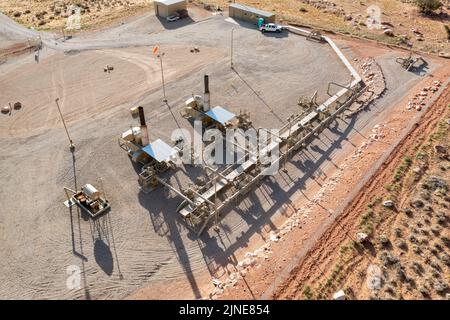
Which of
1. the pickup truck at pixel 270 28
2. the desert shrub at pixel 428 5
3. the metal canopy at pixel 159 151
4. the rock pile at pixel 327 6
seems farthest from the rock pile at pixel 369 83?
the desert shrub at pixel 428 5

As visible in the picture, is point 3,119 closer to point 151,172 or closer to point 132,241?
point 151,172

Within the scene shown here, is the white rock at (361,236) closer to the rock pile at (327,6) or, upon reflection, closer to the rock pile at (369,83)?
the rock pile at (369,83)

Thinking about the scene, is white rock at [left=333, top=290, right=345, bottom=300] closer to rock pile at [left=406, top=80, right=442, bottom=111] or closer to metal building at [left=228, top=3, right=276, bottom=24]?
rock pile at [left=406, top=80, right=442, bottom=111]

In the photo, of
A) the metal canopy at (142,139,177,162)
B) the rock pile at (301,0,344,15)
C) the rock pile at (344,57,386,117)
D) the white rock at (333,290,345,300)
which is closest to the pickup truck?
the rock pile at (344,57,386,117)

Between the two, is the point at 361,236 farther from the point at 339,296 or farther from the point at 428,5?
the point at 428,5

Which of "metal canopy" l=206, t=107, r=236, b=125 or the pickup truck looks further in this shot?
the pickup truck

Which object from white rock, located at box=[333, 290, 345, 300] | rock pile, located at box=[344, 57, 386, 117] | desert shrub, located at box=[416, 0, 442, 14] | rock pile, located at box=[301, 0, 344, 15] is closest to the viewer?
white rock, located at box=[333, 290, 345, 300]
